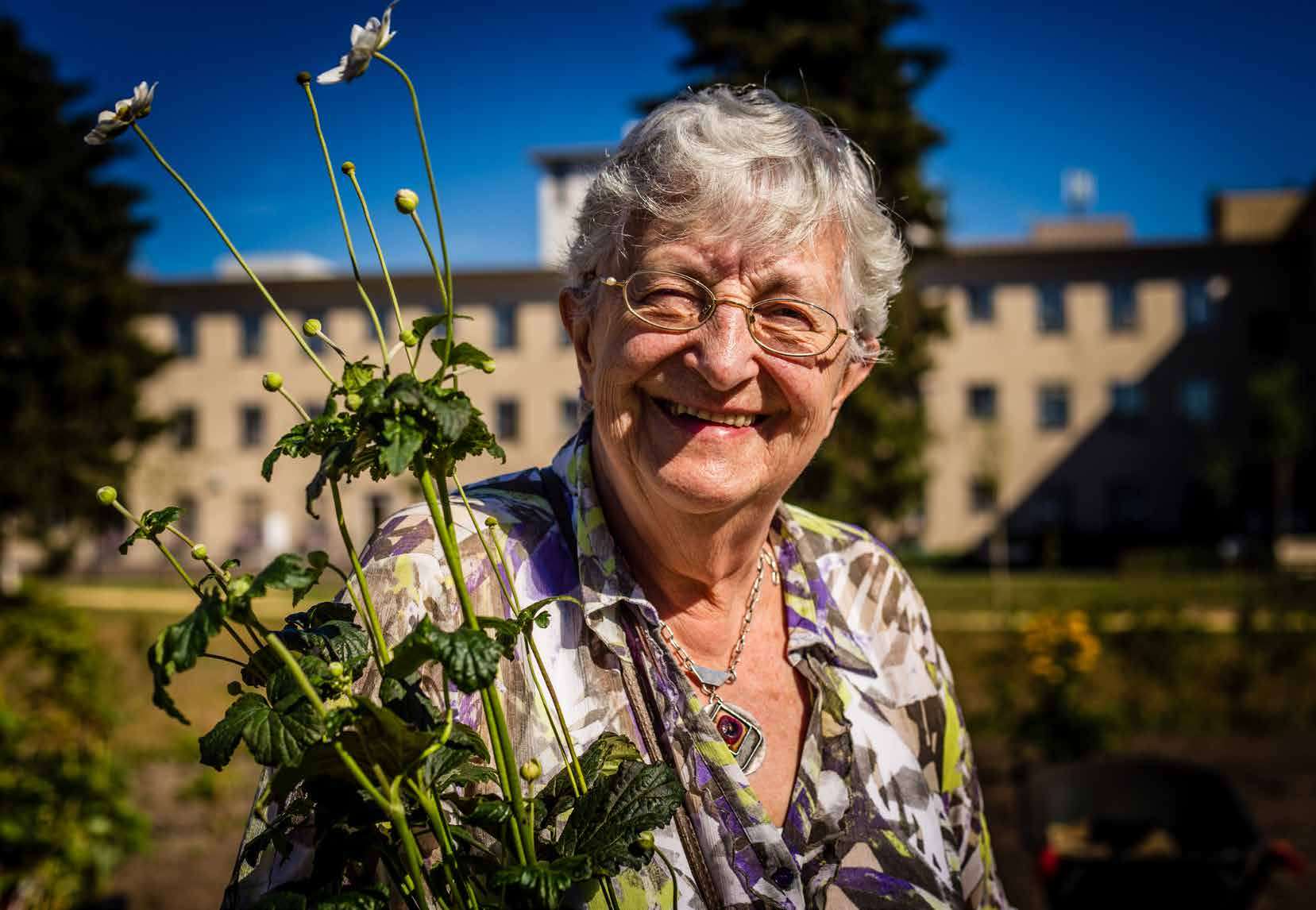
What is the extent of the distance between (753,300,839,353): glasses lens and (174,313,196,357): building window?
4599cm

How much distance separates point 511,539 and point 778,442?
0.48 meters

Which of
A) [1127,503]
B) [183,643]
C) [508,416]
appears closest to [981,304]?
[1127,503]

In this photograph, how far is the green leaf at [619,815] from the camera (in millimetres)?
1107

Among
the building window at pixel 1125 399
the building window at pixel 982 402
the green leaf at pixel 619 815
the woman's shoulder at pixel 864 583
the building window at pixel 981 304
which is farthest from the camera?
the building window at pixel 982 402

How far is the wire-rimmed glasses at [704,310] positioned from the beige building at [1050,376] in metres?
37.0

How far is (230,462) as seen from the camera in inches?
1730

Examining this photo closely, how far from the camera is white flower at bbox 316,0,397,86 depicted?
35.8 inches

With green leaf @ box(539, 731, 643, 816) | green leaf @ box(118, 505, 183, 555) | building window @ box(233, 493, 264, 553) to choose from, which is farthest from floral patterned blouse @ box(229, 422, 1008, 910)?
building window @ box(233, 493, 264, 553)

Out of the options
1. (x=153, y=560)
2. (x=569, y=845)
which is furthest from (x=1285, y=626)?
(x=153, y=560)

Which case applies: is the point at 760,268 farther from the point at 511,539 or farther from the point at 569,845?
the point at 569,845

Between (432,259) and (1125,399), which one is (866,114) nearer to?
(432,259)

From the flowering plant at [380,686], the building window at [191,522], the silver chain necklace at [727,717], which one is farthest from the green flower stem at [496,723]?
the building window at [191,522]

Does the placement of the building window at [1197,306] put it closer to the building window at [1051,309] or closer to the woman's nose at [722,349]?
the building window at [1051,309]

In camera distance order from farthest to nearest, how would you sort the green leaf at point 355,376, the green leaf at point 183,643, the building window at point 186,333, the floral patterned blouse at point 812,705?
the building window at point 186,333
the floral patterned blouse at point 812,705
the green leaf at point 355,376
the green leaf at point 183,643
